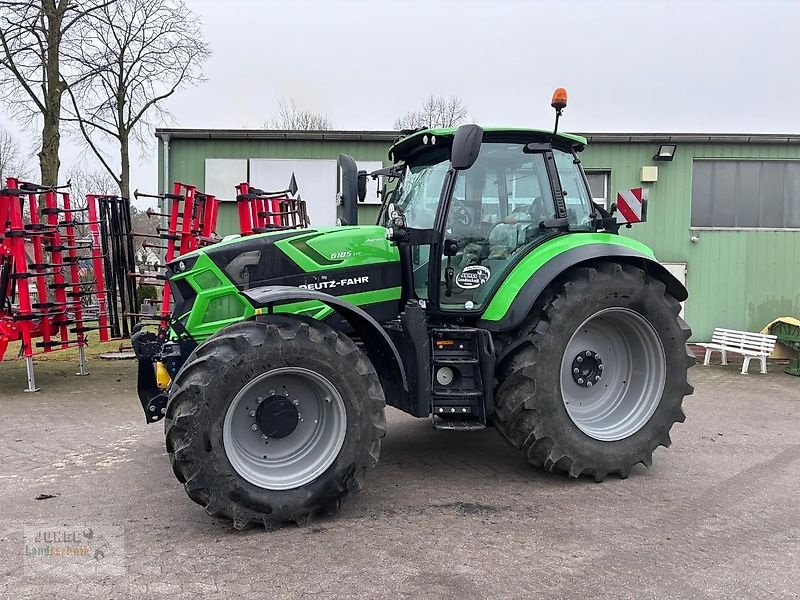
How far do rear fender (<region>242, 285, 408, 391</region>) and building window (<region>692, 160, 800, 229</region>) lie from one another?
9.10 m

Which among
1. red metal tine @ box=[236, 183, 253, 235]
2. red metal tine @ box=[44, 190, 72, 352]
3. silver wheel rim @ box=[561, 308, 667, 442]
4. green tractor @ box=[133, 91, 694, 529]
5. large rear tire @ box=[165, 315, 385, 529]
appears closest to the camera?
large rear tire @ box=[165, 315, 385, 529]

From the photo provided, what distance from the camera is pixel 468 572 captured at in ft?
10.5

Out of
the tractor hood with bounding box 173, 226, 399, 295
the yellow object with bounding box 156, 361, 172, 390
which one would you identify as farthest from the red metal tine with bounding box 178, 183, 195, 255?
the yellow object with bounding box 156, 361, 172, 390

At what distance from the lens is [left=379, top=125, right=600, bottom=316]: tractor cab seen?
15.2ft

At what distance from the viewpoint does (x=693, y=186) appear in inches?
449

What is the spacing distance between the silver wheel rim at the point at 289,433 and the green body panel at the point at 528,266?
1389 mm

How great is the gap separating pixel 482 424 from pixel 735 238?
29.5ft

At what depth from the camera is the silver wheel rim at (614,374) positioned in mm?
4859

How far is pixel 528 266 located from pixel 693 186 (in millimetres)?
8302

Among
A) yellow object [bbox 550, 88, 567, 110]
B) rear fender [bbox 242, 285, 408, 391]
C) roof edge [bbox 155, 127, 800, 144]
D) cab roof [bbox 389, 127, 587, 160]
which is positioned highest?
roof edge [bbox 155, 127, 800, 144]

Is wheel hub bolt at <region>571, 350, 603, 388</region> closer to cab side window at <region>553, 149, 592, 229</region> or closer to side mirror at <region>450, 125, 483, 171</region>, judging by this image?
cab side window at <region>553, 149, 592, 229</region>

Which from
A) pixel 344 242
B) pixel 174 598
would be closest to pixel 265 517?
pixel 174 598

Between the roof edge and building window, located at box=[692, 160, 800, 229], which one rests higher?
the roof edge

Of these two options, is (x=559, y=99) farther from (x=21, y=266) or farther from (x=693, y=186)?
(x=693, y=186)
